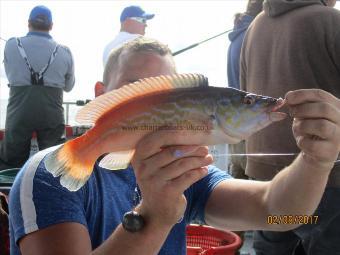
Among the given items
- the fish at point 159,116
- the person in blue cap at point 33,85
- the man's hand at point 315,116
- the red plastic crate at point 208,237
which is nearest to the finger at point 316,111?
the man's hand at point 315,116

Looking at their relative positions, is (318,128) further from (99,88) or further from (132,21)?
(132,21)

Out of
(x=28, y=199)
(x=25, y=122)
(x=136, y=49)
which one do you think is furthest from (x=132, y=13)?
(x=28, y=199)

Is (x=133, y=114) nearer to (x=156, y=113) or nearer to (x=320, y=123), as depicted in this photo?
(x=156, y=113)

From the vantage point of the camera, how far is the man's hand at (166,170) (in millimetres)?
1379

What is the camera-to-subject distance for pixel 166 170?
1406 millimetres

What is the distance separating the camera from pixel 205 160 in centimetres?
142

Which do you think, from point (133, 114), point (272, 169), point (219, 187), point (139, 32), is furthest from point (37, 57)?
point (133, 114)

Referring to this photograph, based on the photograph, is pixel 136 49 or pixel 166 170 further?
pixel 136 49

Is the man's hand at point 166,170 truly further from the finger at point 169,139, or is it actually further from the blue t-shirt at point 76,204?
the blue t-shirt at point 76,204

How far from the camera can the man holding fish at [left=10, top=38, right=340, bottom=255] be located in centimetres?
138

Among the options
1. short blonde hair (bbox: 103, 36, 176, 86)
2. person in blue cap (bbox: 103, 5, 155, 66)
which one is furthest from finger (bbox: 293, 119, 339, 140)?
person in blue cap (bbox: 103, 5, 155, 66)

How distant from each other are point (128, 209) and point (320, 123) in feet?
2.60

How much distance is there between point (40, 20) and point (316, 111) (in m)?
4.37

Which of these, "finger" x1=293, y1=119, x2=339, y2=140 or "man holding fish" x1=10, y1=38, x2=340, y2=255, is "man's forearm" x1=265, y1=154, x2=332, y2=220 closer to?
"man holding fish" x1=10, y1=38, x2=340, y2=255
